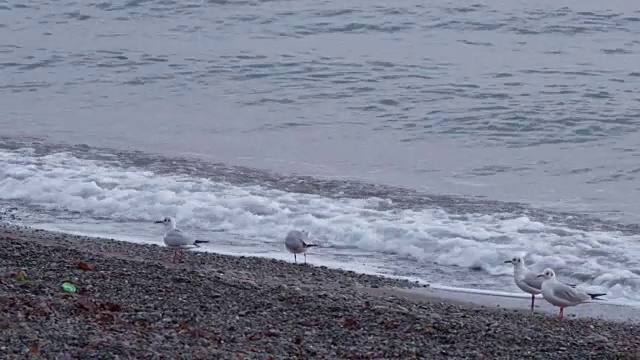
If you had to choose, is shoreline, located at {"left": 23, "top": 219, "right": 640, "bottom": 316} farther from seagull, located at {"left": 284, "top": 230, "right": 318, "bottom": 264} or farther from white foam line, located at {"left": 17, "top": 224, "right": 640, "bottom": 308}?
seagull, located at {"left": 284, "top": 230, "right": 318, "bottom": 264}

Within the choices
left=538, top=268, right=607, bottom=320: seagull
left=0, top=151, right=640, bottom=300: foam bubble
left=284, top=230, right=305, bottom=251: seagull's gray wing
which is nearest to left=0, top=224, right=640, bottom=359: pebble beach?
left=538, top=268, right=607, bottom=320: seagull

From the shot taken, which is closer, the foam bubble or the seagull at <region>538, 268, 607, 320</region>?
the seagull at <region>538, 268, 607, 320</region>

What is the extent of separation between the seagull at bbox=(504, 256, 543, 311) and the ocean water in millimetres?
524

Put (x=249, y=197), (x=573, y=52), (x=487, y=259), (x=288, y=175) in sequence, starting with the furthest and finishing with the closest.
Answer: (x=573, y=52) → (x=288, y=175) → (x=249, y=197) → (x=487, y=259)

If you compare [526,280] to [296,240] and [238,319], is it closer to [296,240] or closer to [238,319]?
[296,240]

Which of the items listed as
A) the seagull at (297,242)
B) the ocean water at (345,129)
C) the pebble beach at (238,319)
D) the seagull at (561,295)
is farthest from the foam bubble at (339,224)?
the pebble beach at (238,319)

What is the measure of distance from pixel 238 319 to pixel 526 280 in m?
2.92

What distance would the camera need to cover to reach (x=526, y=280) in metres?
9.66

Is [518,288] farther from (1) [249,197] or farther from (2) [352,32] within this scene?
(2) [352,32]

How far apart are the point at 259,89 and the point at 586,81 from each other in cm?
566

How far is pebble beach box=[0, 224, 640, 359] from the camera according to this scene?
668 cm

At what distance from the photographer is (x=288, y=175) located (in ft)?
48.8

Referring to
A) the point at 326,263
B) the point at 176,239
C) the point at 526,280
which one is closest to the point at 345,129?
the point at 326,263

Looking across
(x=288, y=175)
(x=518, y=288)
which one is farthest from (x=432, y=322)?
(x=288, y=175)
